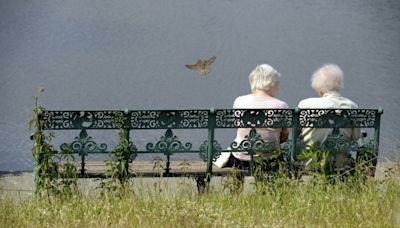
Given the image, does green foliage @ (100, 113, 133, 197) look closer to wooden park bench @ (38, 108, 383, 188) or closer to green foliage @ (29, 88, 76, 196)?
wooden park bench @ (38, 108, 383, 188)

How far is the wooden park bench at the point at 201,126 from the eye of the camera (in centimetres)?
639

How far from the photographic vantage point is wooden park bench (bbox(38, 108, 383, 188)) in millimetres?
6395

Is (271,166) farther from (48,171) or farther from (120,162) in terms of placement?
(48,171)

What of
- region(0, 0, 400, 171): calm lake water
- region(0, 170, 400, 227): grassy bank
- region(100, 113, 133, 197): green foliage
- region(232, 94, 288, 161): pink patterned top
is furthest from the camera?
region(0, 0, 400, 171): calm lake water

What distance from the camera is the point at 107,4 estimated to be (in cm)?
2023

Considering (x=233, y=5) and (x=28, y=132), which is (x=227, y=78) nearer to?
(x=28, y=132)

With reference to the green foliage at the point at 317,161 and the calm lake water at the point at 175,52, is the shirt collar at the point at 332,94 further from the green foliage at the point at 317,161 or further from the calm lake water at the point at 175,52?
the calm lake water at the point at 175,52

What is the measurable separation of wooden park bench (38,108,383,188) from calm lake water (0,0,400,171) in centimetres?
338

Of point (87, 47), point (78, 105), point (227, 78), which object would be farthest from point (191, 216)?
point (87, 47)

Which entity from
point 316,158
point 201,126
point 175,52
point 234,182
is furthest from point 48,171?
point 175,52

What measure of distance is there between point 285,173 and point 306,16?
13.7m

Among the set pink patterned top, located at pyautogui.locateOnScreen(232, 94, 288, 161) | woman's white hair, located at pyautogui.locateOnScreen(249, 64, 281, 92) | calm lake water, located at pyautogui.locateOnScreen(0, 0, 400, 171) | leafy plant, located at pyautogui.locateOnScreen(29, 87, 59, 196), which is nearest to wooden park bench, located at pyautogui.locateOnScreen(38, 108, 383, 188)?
pink patterned top, located at pyautogui.locateOnScreen(232, 94, 288, 161)

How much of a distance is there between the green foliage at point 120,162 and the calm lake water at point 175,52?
3.58 meters

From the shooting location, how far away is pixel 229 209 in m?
5.38
